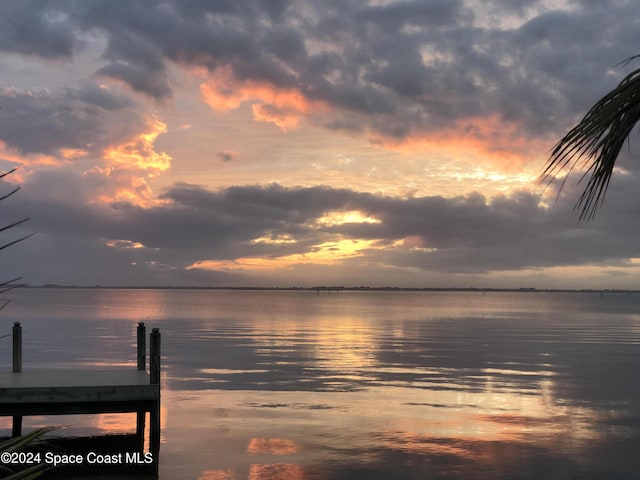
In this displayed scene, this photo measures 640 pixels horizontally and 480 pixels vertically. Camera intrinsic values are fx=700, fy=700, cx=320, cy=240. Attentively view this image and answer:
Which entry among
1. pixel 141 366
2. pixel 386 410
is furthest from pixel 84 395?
pixel 386 410

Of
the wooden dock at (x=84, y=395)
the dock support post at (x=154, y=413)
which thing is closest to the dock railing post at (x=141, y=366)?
the wooden dock at (x=84, y=395)

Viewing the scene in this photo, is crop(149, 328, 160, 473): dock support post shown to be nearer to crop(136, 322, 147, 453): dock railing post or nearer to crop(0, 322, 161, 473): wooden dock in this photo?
crop(0, 322, 161, 473): wooden dock

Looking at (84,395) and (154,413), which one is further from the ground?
(84,395)

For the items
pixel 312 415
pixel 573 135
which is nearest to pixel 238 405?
pixel 312 415

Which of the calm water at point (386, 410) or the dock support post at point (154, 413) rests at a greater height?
the dock support post at point (154, 413)

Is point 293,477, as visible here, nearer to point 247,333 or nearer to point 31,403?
point 31,403

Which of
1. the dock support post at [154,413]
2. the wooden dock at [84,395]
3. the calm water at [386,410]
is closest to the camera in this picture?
the wooden dock at [84,395]

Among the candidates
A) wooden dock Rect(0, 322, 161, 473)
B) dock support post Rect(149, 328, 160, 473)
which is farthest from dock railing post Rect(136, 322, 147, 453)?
dock support post Rect(149, 328, 160, 473)

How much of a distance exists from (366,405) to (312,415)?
2711mm

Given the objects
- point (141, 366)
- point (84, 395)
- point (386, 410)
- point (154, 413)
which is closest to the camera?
point (84, 395)

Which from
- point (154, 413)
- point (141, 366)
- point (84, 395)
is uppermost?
point (141, 366)

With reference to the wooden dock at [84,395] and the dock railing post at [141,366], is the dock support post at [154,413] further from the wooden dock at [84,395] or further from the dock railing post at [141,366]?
the dock railing post at [141,366]

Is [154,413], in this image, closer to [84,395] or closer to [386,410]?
[84,395]

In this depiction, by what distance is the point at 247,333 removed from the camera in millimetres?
65438
